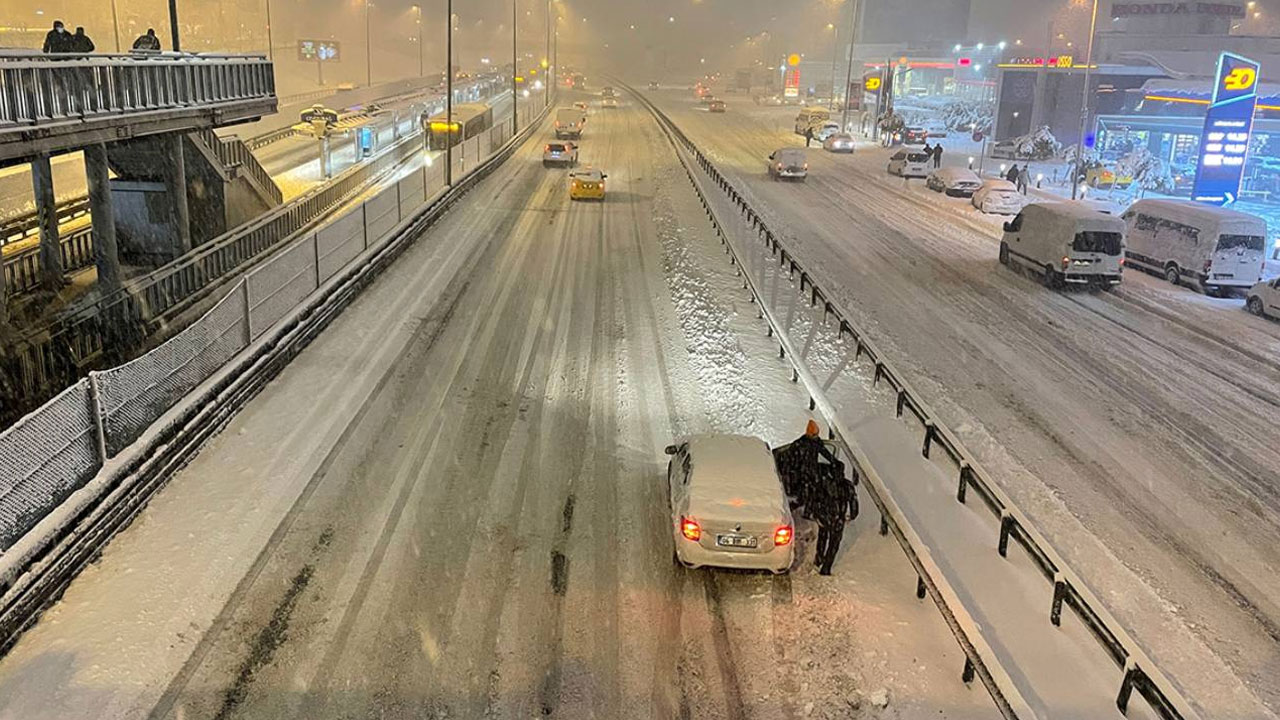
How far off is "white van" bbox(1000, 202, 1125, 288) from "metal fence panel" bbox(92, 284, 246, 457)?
21653 millimetres

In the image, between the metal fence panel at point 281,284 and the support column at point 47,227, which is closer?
the metal fence panel at point 281,284

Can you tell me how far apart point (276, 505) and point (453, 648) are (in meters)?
4.05

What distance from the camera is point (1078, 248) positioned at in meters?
25.9

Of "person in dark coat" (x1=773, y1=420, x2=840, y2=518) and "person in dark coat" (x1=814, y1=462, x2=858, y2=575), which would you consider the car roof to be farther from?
"person in dark coat" (x1=814, y1=462, x2=858, y2=575)

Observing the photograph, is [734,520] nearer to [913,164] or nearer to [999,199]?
[999,199]

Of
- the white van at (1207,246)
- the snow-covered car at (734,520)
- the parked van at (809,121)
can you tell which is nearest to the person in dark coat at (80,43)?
the snow-covered car at (734,520)

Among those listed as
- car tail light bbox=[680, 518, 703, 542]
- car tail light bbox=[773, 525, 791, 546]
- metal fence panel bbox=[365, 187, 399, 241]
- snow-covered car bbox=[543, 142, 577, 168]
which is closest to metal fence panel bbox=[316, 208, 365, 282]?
metal fence panel bbox=[365, 187, 399, 241]

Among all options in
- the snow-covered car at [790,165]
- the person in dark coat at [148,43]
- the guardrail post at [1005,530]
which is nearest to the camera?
the guardrail post at [1005,530]

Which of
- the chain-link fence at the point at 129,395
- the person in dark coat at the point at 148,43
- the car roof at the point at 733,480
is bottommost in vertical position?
the car roof at the point at 733,480

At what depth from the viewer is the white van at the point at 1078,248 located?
2589cm

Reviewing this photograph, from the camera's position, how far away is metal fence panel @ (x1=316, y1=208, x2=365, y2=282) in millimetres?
20656

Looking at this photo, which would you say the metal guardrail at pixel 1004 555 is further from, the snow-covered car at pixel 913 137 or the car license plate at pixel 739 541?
the snow-covered car at pixel 913 137

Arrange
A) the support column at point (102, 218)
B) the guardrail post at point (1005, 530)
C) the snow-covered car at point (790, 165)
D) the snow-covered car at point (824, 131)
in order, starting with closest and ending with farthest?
the guardrail post at point (1005, 530) → the support column at point (102, 218) → the snow-covered car at point (790, 165) → the snow-covered car at point (824, 131)

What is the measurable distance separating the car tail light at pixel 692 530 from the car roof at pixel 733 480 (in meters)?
0.10
